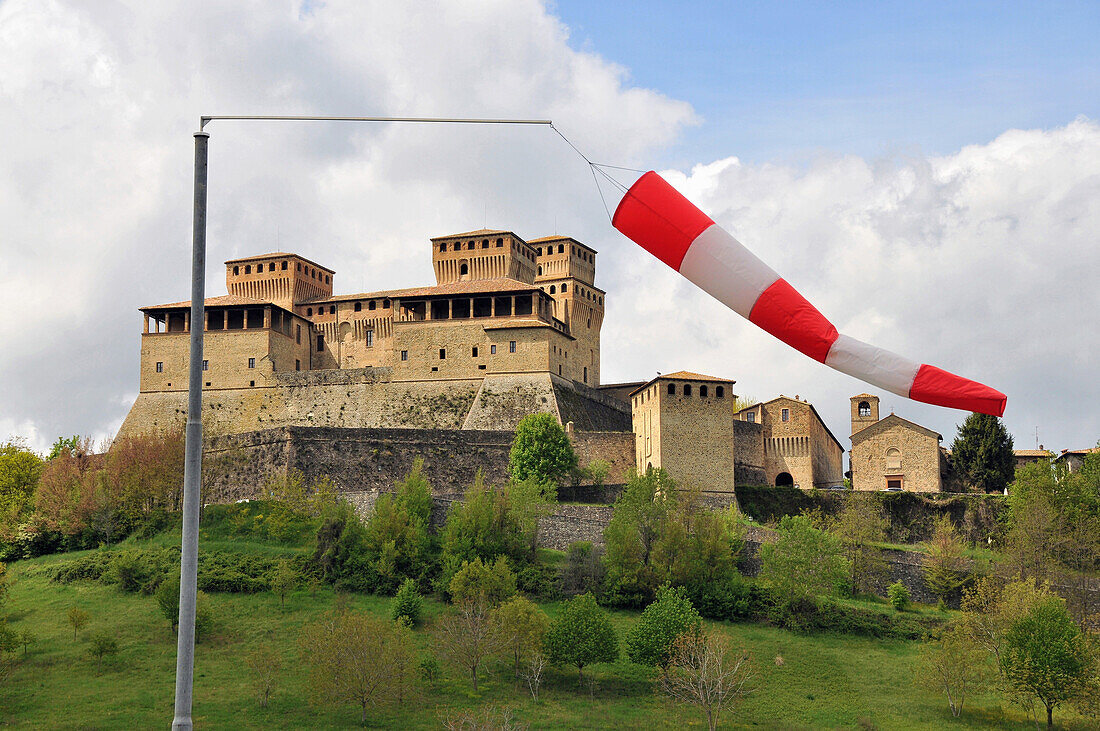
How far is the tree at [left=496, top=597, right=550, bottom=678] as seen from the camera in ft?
138

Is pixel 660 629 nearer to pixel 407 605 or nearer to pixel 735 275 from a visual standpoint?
pixel 407 605

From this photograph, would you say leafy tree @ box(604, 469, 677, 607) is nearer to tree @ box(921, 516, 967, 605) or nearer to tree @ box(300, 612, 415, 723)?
tree @ box(300, 612, 415, 723)

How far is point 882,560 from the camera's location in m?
51.6

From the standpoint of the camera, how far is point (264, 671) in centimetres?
4000

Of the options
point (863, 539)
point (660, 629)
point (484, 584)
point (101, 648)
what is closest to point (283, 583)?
point (101, 648)

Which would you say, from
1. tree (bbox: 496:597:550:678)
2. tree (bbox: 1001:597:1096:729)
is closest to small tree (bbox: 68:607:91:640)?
tree (bbox: 496:597:550:678)

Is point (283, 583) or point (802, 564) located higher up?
point (802, 564)

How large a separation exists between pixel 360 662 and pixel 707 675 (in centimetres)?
1119

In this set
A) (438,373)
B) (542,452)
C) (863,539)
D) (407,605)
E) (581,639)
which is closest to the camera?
(581,639)

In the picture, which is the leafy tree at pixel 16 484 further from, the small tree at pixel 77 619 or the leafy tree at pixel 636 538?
the leafy tree at pixel 636 538

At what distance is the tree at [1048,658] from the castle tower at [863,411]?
28198 mm

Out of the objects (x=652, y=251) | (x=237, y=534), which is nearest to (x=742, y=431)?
(x=237, y=534)

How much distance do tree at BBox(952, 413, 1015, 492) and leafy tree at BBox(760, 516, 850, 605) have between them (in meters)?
17.1

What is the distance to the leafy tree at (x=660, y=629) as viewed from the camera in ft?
139
